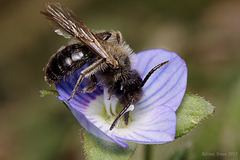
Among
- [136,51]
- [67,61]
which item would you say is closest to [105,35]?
[67,61]

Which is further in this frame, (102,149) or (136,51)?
(136,51)

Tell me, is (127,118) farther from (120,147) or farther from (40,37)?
(40,37)

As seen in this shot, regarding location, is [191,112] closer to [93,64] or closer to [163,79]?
[163,79]

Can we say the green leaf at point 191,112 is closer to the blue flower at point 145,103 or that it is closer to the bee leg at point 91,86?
the blue flower at point 145,103

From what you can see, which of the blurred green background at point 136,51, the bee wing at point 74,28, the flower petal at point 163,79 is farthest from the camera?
the blurred green background at point 136,51

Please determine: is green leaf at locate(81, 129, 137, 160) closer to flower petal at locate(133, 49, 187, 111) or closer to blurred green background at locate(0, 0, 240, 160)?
flower petal at locate(133, 49, 187, 111)

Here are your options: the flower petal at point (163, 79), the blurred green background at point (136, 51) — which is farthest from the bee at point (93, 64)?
the blurred green background at point (136, 51)
